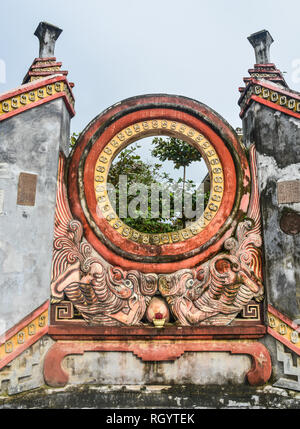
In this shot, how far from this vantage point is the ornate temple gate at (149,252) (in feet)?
17.5

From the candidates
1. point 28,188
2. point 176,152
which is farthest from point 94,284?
point 176,152

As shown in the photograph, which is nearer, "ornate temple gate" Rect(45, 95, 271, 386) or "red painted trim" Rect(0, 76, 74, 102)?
"ornate temple gate" Rect(45, 95, 271, 386)

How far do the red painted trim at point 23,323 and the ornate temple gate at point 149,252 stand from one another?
0.6 inches

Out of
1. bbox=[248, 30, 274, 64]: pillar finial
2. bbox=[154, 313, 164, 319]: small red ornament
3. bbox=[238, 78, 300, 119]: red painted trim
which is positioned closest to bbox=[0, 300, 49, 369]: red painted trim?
bbox=[154, 313, 164, 319]: small red ornament

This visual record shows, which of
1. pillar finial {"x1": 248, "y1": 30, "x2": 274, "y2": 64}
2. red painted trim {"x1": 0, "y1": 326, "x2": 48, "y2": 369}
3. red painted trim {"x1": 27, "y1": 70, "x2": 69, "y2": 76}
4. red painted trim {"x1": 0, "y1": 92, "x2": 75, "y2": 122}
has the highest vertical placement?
pillar finial {"x1": 248, "y1": 30, "x2": 274, "y2": 64}

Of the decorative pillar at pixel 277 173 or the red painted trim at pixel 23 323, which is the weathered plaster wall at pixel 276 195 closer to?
the decorative pillar at pixel 277 173

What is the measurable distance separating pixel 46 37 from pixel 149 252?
183 inches

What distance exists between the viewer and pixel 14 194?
5.61 metres

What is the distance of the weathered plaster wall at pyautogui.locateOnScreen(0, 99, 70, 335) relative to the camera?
529 centimetres

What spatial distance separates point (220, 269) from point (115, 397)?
2.45m

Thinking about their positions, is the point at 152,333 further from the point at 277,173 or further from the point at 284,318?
the point at 277,173

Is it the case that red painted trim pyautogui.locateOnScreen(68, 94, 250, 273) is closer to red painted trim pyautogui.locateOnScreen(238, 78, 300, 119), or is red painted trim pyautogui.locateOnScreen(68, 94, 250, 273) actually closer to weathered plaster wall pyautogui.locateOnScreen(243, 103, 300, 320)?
weathered plaster wall pyautogui.locateOnScreen(243, 103, 300, 320)

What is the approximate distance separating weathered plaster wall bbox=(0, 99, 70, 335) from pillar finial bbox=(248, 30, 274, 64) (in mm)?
3938

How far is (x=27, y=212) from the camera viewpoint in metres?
5.63
